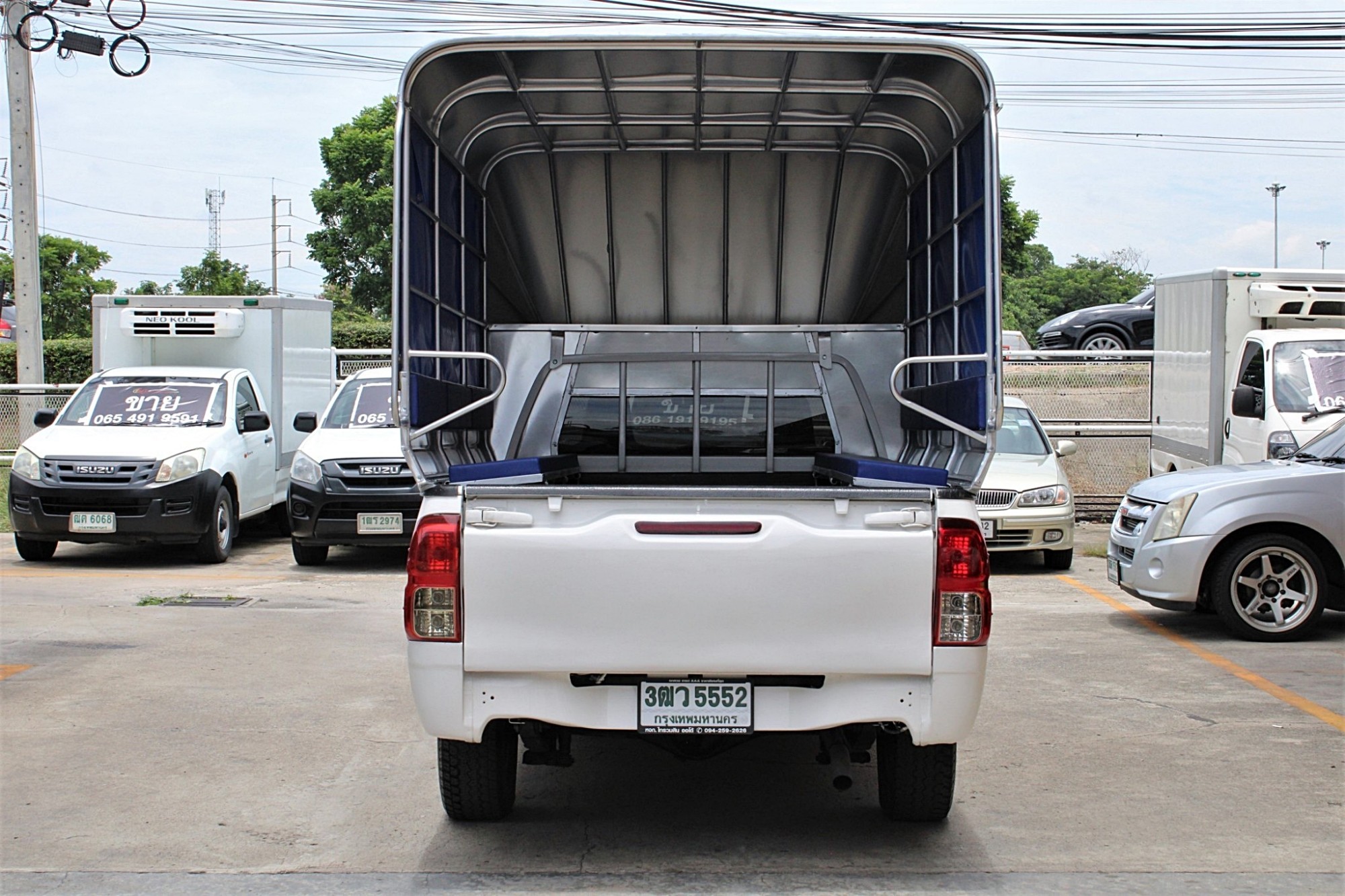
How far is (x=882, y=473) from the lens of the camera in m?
5.40

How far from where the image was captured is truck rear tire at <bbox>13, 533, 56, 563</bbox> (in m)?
12.8

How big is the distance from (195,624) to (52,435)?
171 inches

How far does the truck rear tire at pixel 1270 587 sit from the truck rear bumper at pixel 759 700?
5.18 meters

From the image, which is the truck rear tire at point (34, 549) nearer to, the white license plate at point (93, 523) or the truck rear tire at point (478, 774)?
the white license plate at point (93, 523)

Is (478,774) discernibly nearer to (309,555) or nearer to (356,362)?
(309,555)

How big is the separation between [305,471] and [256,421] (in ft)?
4.69

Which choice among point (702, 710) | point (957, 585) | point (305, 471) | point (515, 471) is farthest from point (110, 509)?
point (957, 585)

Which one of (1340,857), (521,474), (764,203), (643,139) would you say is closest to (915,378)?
(764,203)

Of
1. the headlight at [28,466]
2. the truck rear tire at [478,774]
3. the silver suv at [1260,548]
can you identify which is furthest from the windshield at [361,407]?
Result: the truck rear tire at [478,774]

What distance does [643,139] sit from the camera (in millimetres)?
7156

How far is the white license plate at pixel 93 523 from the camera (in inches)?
482

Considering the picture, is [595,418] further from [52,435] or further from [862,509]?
[52,435]

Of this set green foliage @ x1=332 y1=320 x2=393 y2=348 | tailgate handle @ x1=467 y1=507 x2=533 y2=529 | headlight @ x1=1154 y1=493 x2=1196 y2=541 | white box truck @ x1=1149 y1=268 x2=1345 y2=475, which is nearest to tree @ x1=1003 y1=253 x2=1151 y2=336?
green foliage @ x1=332 y1=320 x2=393 y2=348

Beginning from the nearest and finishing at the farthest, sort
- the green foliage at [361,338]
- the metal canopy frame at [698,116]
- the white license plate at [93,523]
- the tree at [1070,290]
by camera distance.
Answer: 1. the metal canopy frame at [698,116]
2. the white license plate at [93,523]
3. the green foliage at [361,338]
4. the tree at [1070,290]
